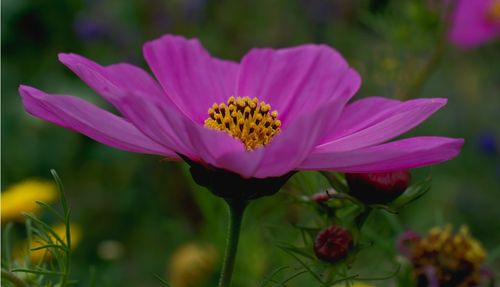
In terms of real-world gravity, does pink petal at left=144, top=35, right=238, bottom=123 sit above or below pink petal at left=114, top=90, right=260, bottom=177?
below

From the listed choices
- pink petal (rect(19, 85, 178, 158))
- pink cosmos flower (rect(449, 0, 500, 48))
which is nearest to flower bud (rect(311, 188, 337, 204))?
pink petal (rect(19, 85, 178, 158))

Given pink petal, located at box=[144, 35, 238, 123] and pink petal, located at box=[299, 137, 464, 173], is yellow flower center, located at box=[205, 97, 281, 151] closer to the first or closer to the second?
pink petal, located at box=[144, 35, 238, 123]

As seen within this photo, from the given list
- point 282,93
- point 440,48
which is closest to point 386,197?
point 282,93

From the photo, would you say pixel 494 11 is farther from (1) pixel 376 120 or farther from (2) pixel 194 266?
(1) pixel 376 120

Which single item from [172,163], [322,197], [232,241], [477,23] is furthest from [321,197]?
[172,163]

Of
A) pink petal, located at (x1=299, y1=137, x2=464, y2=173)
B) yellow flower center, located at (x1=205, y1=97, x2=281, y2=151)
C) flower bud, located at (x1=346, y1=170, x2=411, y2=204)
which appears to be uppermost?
pink petal, located at (x1=299, y1=137, x2=464, y2=173)
